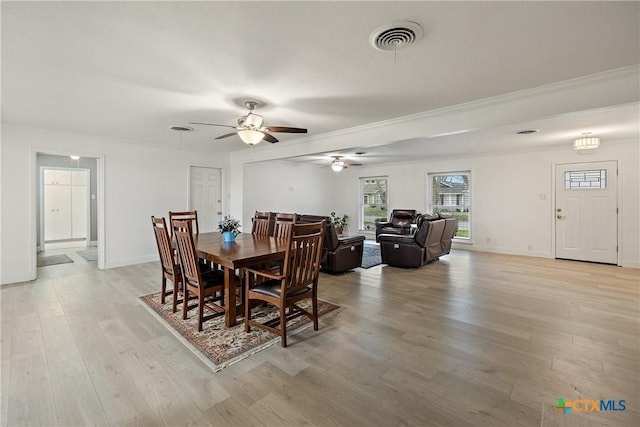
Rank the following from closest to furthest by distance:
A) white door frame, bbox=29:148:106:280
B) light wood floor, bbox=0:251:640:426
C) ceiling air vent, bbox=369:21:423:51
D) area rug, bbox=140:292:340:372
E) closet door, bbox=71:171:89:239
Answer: light wood floor, bbox=0:251:640:426 → ceiling air vent, bbox=369:21:423:51 → area rug, bbox=140:292:340:372 → white door frame, bbox=29:148:106:280 → closet door, bbox=71:171:89:239

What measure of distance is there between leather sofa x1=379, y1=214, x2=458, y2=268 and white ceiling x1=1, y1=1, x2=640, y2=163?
2269mm

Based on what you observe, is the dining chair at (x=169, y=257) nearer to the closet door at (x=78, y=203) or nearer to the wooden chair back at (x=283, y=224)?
the wooden chair back at (x=283, y=224)

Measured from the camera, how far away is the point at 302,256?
2512mm

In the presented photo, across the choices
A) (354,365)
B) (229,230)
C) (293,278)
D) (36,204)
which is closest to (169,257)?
(229,230)

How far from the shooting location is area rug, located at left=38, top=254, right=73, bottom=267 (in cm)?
543

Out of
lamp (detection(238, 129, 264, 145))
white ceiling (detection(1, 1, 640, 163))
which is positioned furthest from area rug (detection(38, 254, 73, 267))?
lamp (detection(238, 129, 264, 145))

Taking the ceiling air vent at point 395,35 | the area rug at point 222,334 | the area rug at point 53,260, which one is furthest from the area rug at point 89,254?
the ceiling air vent at point 395,35

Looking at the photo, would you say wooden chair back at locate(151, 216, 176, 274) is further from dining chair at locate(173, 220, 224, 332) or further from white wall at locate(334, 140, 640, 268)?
white wall at locate(334, 140, 640, 268)

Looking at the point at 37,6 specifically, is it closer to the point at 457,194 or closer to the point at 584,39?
the point at 584,39

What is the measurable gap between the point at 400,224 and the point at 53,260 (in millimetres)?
7479

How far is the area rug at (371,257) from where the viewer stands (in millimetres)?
5388

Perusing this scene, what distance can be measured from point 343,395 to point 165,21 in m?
2.62

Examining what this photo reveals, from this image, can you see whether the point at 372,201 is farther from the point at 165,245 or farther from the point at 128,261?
the point at 165,245

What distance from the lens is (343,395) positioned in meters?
1.84
